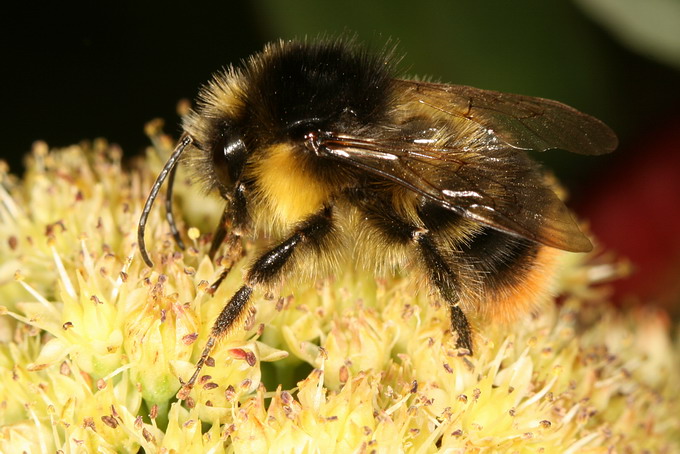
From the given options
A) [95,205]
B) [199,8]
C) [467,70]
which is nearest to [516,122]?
[95,205]

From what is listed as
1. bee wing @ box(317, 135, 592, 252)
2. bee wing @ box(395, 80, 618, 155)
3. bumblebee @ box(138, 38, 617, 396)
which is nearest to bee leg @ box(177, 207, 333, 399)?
bumblebee @ box(138, 38, 617, 396)

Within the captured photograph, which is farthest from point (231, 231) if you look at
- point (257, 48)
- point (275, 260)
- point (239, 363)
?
point (257, 48)

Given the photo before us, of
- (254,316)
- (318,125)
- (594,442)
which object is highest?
(318,125)

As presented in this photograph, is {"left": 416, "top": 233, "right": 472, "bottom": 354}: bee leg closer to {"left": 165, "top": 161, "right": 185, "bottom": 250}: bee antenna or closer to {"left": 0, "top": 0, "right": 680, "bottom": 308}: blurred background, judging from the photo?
{"left": 165, "top": 161, "right": 185, "bottom": 250}: bee antenna

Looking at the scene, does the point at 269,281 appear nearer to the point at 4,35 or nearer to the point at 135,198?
the point at 135,198

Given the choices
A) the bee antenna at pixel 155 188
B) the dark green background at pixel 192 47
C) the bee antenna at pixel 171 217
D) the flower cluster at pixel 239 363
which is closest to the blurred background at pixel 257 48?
the dark green background at pixel 192 47

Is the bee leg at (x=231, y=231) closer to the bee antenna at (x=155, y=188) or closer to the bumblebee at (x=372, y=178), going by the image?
the bumblebee at (x=372, y=178)

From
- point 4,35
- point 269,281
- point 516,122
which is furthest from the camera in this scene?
point 4,35
